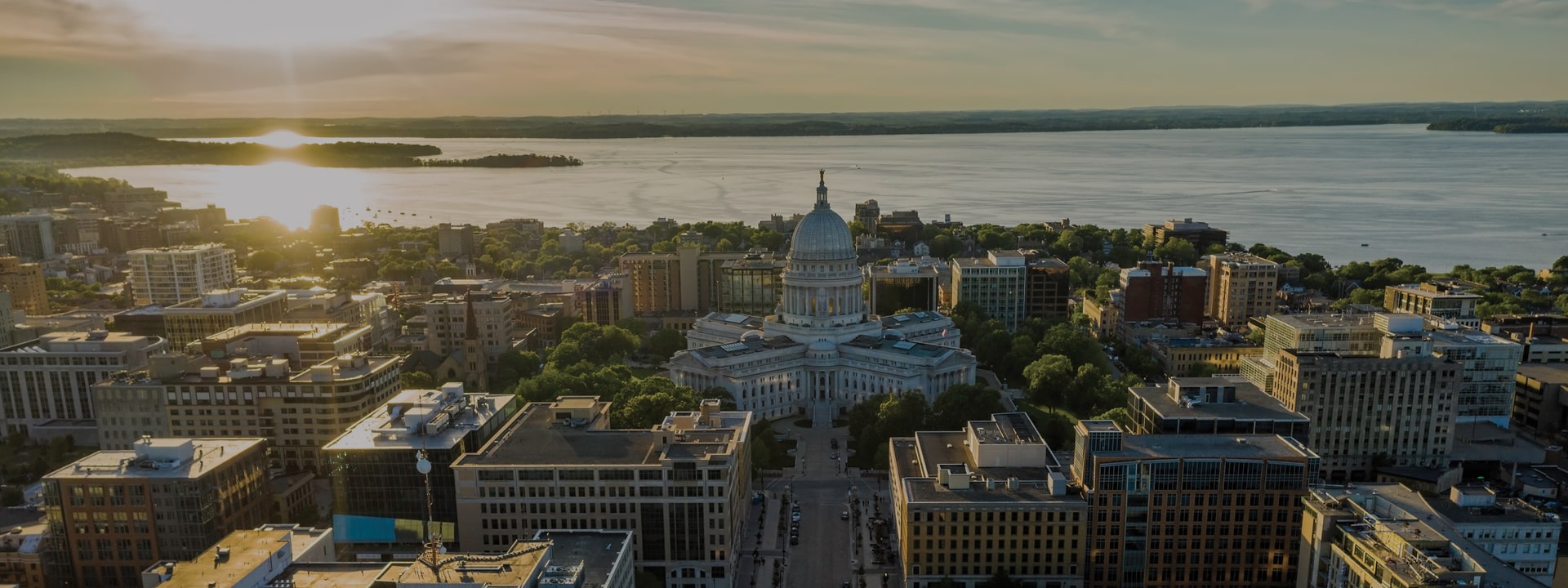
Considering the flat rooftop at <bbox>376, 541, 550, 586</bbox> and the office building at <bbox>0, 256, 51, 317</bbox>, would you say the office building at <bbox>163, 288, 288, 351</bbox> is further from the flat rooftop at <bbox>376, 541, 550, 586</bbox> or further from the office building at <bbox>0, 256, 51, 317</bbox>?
the flat rooftop at <bbox>376, 541, 550, 586</bbox>

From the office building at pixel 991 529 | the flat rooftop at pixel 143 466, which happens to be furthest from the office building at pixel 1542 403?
the flat rooftop at pixel 143 466

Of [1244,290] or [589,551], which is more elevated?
[1244,290]

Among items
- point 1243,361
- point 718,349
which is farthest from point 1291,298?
point 718,349

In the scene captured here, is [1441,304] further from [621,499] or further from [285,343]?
[285,343]

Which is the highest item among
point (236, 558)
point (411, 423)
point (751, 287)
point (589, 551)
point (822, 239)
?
point (822, 239)

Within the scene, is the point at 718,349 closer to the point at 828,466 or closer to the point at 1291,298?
the point at 828,466

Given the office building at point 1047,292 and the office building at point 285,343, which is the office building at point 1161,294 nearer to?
the office building at point 1047,292

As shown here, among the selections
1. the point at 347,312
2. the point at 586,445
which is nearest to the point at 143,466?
the point at 586,445
